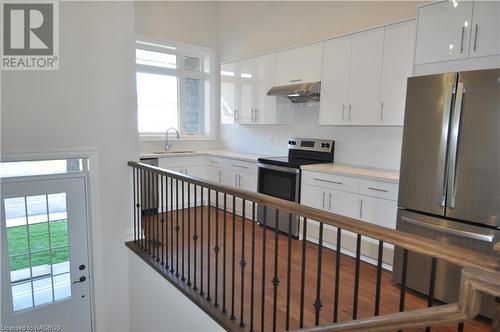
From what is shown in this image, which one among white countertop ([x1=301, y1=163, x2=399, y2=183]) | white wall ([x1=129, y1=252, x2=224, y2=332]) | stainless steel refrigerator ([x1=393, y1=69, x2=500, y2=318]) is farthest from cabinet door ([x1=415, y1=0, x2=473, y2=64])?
white wall ([x1=129, y1=252, x2=224, y2=332])

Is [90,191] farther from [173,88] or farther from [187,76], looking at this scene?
[187,76]

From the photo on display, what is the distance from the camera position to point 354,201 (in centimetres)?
344

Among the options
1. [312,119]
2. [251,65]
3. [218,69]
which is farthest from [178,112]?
[312,119]

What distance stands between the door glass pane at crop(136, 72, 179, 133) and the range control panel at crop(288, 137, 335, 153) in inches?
95.1

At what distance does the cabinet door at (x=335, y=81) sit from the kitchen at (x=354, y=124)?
0.01 metres

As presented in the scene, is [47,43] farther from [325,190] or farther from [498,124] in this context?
[498,124]

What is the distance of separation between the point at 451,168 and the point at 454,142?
0.66 ft

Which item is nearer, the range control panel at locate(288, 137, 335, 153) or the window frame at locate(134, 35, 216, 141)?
the range control panel at locate(288, 137, 335, 153)

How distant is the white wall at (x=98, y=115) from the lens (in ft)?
10.2

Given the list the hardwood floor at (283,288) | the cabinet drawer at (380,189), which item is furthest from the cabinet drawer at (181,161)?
the cabinet drawer at (380,189)

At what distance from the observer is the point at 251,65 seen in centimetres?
512

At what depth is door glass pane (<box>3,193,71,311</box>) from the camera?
3258 millimetres

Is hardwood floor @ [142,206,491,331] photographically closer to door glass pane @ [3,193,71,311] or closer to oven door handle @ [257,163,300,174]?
oven door handle @ [257,163,300,174]

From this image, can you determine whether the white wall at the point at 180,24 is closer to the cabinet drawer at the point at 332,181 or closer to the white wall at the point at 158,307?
the white wall at the point at 158,307
